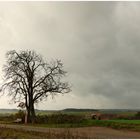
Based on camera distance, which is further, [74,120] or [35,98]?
[35,98]

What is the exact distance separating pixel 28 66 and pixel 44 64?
2.18 meters

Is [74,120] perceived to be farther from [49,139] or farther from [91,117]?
[49,139]

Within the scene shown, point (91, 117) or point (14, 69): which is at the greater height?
point (14, 69)

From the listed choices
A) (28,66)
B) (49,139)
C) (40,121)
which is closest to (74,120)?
(40,121)

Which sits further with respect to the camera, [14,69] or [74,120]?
[14,69]

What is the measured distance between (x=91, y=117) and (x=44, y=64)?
9656 mm

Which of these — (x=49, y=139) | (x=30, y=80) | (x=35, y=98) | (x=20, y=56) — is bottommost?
(x=49, y=139)

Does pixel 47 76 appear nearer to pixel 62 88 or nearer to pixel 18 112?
pixel 62 88

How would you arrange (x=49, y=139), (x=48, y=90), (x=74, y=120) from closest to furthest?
(x=49, y=139) → (x=74, y=120) → (x=48, y=90)

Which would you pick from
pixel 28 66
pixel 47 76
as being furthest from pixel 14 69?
pixel 47 76

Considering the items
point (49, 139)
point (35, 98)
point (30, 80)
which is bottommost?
point (49, 139)

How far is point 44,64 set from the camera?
38.6 m

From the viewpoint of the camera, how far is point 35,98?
38.3 metres

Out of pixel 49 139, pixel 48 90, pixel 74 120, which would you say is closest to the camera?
pixel 49 139
